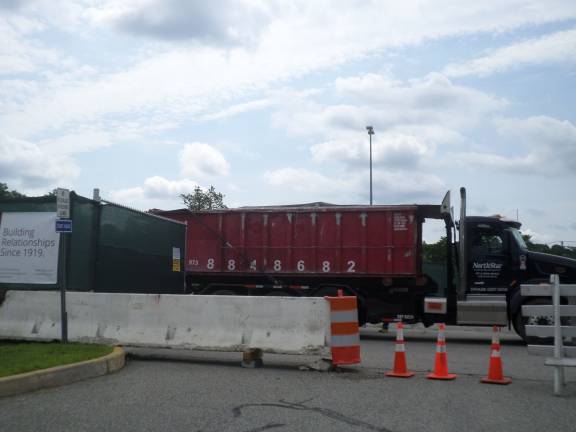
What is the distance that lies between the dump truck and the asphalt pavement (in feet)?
15.7

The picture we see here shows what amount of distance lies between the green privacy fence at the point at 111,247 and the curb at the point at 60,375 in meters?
3.06

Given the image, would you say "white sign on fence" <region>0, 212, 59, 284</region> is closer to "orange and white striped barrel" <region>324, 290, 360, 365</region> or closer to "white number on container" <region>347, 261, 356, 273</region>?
"orange and white striped barrel" <region>324, 290, 360, 365</region>

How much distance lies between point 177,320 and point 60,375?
2.67 meters

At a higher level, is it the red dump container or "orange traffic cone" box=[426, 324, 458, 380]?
the red dump container

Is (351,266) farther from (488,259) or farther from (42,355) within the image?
(42,355)

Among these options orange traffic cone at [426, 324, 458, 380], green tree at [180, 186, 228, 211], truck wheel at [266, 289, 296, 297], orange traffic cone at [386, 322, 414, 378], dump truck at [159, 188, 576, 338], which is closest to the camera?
orange traffic cone at [426, 324, 458, 380]

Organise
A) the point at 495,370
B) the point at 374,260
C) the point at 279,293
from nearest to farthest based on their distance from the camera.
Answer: the point at 495,370, the point at 374,260, the point at 279,293

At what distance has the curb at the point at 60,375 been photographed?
7970 millimetres

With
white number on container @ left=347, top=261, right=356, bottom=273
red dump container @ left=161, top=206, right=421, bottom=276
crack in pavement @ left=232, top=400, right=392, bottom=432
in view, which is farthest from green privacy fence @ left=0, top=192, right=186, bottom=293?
crack in pavement @ left=232, top=400, right=392, bottom=432

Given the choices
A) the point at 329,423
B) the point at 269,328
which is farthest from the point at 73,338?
the point at 329,423

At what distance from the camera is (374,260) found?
1677cm

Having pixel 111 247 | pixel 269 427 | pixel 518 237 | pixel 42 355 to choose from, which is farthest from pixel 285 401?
pixel 518 237

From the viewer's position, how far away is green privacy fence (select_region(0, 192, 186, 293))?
1268 cm

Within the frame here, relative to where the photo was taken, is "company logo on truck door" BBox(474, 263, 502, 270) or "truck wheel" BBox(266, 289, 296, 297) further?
"truck wheel" BBox(266, 289, 296, 297)
